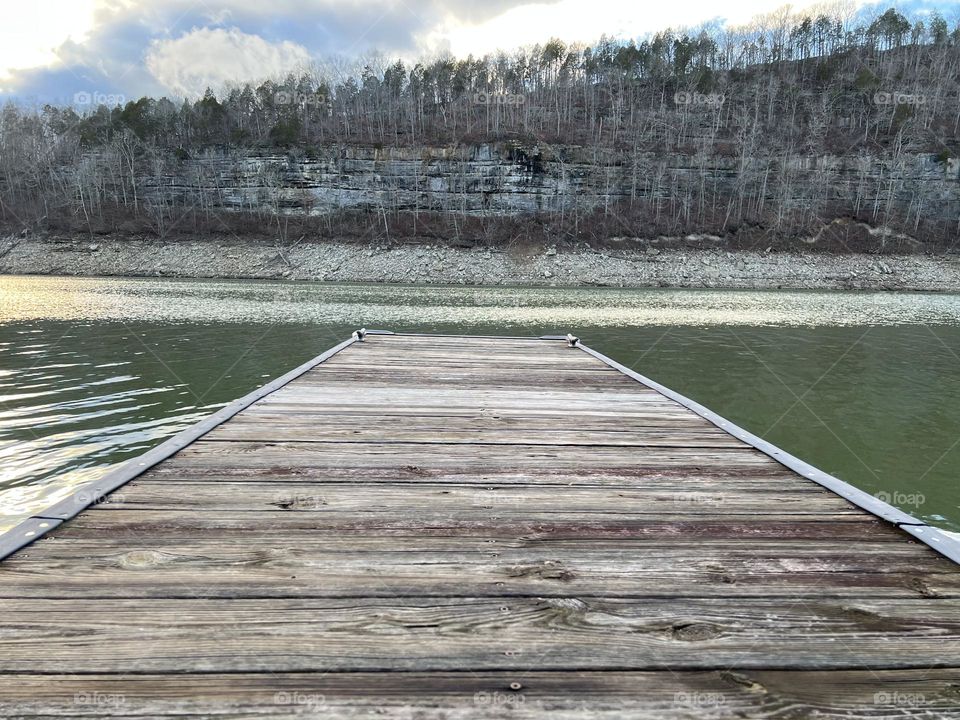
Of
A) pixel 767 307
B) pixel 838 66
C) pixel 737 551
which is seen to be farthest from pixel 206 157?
pixel 838 66

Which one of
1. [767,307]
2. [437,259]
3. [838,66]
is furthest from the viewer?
[838,66]

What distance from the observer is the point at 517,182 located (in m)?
71.8

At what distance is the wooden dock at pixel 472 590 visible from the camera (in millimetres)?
1480

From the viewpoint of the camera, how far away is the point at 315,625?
172 cm

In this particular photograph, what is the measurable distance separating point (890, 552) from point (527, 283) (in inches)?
1925

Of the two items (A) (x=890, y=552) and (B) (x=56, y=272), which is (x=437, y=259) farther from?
(A) (x=890, y=552)
